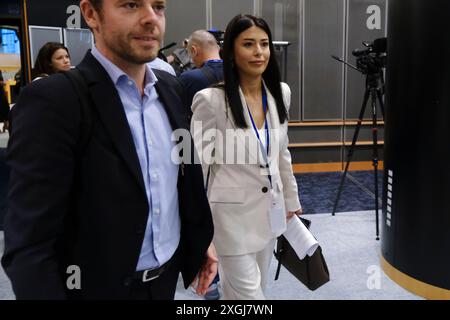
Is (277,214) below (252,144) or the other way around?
below

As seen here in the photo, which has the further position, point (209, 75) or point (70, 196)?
point (209, 75)

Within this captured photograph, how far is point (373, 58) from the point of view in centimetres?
432

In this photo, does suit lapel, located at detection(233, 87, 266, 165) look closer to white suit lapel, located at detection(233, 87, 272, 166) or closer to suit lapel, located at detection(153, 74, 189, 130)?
white suit lapel, located at detection(233, 87, 272, 166)

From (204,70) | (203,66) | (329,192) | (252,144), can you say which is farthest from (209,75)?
(329,192)

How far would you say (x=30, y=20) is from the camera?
8.55 meters

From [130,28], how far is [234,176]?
43.7 inches

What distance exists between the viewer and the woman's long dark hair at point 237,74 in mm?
2109

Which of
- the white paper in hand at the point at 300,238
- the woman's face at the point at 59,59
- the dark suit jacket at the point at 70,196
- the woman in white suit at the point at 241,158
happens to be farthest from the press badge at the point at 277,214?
the woman's face at the point at 59,59

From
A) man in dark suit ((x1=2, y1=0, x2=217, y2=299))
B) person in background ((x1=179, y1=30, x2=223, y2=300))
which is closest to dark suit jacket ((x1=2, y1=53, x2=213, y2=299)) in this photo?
man in dark suit ((x1=2, y1=0, x2=217, y2=299))

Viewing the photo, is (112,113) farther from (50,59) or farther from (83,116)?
(50,59)

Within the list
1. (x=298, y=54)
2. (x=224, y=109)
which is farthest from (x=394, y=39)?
(x=298, y=54)

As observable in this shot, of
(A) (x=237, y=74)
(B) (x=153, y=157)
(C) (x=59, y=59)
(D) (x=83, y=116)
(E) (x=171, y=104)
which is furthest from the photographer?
(C) (x=59, y=59)

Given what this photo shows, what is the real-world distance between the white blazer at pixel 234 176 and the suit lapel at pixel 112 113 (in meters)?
0.97

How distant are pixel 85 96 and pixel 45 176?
0.22 meters
